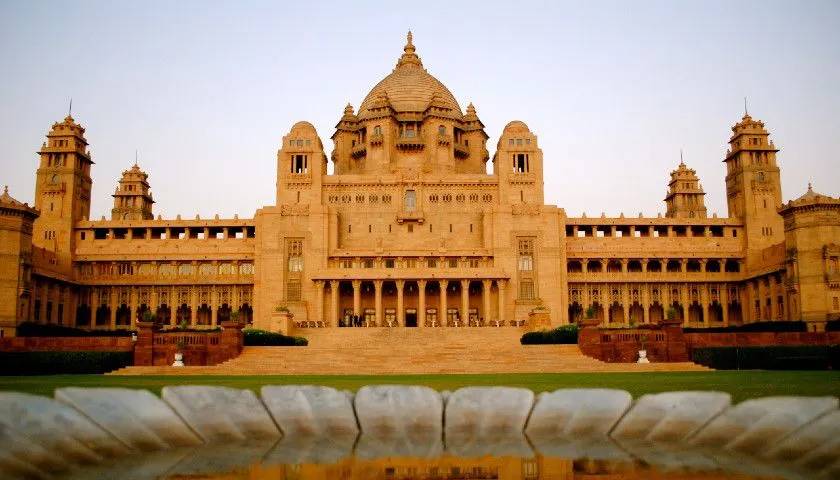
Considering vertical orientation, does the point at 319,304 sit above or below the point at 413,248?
below

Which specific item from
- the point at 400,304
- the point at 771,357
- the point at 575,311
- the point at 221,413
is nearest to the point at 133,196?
the point at 400,304

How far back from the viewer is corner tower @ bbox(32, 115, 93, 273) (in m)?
74.4

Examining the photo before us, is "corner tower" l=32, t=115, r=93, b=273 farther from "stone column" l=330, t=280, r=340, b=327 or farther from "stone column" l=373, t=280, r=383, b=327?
"stone column" l=373, t=280, r=383, b=327

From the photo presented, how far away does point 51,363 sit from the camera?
33.7m

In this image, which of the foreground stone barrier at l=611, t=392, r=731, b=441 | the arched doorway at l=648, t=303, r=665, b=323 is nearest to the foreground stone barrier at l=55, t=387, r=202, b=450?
the foreground stone barrier at l=611, t=392, r=731, b=441

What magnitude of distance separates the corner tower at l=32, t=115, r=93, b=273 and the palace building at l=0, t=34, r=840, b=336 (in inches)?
5.5

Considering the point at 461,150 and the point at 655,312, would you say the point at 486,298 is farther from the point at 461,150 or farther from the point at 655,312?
the point at 461,150

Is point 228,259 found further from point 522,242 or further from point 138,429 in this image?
point 138,429

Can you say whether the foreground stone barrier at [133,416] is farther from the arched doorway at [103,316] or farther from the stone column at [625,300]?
the arched doorway at [103,316]

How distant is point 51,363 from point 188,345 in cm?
663

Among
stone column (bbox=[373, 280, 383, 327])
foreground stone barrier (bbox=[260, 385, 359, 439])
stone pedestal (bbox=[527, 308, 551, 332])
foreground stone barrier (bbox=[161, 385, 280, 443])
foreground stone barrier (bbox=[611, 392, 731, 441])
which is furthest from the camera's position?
stone column (bbox=[373, 280, 383, 327])

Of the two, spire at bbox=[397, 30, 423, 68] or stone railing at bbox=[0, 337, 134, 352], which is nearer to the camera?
stone railing at bbox=[0, 337, 134, 352]

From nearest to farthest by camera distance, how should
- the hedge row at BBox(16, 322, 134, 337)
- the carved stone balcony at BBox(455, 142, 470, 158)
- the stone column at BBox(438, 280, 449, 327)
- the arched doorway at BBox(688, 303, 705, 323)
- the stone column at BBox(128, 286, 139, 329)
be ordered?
the hedge row at BBox(16, 322, 134, 337), the stone column at BBox(438, 280, 449, 327), the stone column at BBox(128, 286, 139, 329), the arched doorway at BBox(688, 303, 705, 323), the carved stone balcony at BBox(455, 142, 470, 158)

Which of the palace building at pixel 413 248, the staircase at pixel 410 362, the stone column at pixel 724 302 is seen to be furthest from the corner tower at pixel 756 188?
the staircase at pixel 410 362
